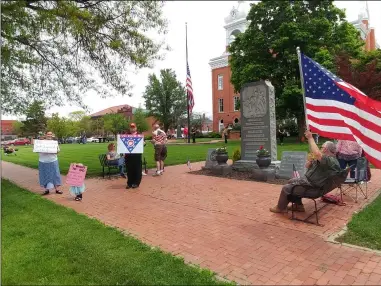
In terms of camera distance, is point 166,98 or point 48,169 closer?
point 48,169

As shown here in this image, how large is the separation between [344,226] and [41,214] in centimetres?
558

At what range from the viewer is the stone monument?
10969 mm

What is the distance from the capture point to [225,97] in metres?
58.4

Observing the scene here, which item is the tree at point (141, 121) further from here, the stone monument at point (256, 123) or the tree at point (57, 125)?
the stone monument at point (256, 123)

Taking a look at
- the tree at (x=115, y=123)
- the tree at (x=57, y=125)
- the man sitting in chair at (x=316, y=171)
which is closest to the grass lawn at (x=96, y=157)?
the man sitting in chair at (x=316, y=171)

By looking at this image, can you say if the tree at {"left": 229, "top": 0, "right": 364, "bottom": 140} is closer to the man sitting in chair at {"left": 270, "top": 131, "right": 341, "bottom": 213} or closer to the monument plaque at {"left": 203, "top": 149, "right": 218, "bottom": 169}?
the monument plaque at {"left": 203, "top": 149, "right": 218, "bottom": 169}

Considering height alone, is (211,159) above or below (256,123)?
below

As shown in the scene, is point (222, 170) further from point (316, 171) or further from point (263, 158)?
point (316, 171)

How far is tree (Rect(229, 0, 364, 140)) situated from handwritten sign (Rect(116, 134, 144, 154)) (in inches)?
788

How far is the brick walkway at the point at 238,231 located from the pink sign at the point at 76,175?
18.0 inches

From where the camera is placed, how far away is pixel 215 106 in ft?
197

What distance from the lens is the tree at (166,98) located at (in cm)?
6194

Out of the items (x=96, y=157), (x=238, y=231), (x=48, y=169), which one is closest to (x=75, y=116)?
(x=96, y=157)

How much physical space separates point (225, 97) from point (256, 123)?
47.9 meters
